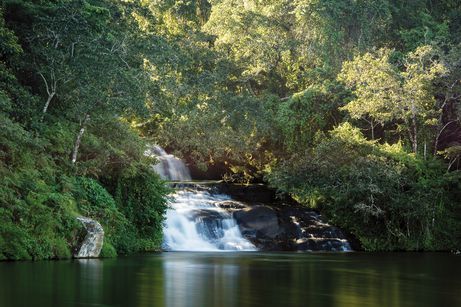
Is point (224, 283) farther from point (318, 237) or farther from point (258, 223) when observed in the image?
point (318, 237)

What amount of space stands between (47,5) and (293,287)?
12.5 metres

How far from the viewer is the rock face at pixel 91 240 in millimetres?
21375

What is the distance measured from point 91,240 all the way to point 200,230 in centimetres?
716

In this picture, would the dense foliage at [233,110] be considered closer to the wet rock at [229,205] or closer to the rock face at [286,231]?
the rock face at [286,231]

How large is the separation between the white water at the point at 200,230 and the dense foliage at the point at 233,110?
141 centimetres

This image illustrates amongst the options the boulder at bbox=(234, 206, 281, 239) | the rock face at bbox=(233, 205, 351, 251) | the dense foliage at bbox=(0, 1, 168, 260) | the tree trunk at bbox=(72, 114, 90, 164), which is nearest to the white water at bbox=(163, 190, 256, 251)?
the boulder at bbox=(234, 206, 281, 239)

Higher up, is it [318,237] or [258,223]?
[258,223]

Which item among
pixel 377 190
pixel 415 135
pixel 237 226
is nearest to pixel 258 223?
pixel 237 226

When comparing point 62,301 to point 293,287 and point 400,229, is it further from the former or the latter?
point 400,229

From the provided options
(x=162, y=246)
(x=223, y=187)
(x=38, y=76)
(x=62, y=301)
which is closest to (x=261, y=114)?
(x=223, y=187)

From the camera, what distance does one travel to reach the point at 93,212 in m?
23.1

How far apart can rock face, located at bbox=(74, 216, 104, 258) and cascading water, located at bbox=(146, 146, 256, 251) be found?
18.1 feet

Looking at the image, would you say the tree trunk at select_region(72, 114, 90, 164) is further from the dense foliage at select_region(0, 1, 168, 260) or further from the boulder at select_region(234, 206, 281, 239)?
the boulder at select_region(234, 206, 281, 239)

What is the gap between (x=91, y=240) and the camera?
21.5 m
